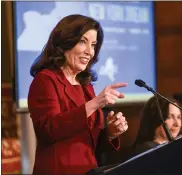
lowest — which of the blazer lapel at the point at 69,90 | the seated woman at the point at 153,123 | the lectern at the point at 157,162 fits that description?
the seated woman at the point at 153,123

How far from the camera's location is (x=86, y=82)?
4.77ft

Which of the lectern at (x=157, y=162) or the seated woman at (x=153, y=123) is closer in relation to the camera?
the lectern at (x=157, y=162)

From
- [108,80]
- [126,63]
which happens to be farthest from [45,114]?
[126,63]

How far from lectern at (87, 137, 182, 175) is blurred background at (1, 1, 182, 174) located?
4.40 feet

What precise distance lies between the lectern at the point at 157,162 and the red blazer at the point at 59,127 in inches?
13.7

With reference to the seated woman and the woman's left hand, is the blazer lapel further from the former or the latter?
the seated woman

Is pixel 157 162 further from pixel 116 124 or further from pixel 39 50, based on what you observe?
pixel 39 50

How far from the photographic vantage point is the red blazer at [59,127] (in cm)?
128

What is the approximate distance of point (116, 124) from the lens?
4.39 feet

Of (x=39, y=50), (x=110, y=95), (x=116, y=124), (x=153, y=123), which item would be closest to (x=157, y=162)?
(x=110, y=95)

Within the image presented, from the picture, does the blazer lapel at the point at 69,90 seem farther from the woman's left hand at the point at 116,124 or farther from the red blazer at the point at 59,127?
the woman's left hand at the point at 116,124

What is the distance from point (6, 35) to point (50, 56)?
3.97 ft

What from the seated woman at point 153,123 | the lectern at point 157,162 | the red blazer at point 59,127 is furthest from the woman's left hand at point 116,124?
the seated woman at point 153,123

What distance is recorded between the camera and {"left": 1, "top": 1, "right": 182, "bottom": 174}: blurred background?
2330 millimetres
